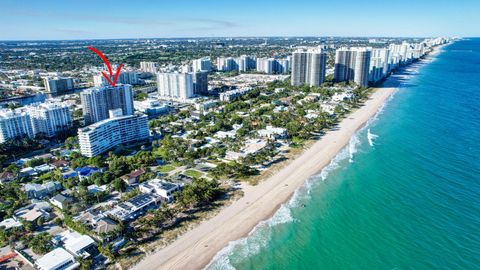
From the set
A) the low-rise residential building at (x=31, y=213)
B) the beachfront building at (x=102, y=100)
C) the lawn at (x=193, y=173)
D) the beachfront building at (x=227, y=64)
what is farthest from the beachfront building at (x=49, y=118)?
the beachfront building at (x=227, y=64)

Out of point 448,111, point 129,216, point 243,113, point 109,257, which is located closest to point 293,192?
point 129,216

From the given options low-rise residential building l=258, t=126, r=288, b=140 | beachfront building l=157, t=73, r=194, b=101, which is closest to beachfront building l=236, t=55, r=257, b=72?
beachfront building l=157, t=73, r=194, b=101

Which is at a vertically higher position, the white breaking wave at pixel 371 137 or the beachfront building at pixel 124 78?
the beachfront building at pixel 124 78

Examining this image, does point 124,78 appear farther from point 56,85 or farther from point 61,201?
point 61,201

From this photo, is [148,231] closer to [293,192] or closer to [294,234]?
[294,234]

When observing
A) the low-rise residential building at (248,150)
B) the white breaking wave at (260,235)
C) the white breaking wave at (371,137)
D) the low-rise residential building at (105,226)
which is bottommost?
the white breaking wave at (260,235)

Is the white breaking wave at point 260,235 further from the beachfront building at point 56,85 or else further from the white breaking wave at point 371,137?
the beachfront building at point 56,85
